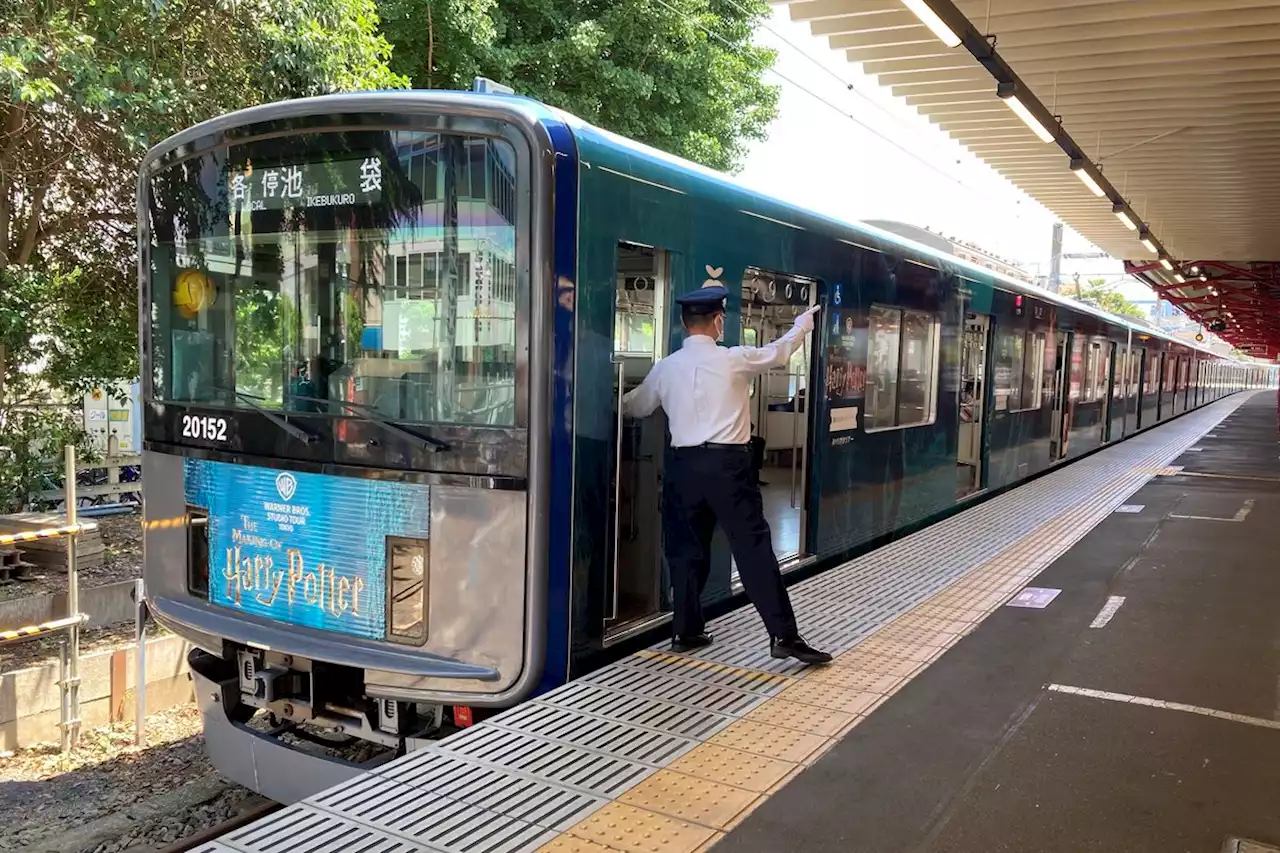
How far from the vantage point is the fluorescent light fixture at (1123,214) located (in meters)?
15.5

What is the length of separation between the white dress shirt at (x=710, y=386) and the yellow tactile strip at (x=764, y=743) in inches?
42.5

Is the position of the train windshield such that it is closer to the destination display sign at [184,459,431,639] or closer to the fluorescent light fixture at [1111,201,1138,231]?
the destination display sign at [184,459,431,639]

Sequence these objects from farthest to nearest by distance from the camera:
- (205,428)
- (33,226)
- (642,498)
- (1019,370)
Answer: (1019,370) < (33,226) < (642,498) < (205,428)

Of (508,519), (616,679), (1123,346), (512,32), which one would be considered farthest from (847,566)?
(1123,346)

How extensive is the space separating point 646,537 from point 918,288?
405cm

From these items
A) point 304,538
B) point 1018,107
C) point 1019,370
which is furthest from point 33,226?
point 1019,370

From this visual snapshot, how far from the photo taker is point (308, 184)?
409cm

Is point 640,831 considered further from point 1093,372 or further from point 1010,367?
point 1093,372

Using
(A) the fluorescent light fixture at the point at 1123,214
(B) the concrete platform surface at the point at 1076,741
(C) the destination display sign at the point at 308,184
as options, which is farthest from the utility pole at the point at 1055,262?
(C) the destination display sign at the point at 308,184

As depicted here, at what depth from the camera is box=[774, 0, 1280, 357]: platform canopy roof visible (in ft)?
28.2

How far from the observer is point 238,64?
24.1 ft

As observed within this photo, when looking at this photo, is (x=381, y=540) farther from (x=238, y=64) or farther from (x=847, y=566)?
(x=238, y=64)

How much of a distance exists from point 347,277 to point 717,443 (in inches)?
68.3

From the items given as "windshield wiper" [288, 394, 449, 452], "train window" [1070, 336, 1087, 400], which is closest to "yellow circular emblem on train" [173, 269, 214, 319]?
"windshield wiper" [288, 394, 449, 452]
